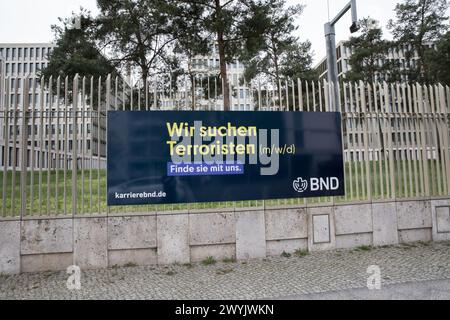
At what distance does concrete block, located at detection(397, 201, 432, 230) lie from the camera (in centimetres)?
727

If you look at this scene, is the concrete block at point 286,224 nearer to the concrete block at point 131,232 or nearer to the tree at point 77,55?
the concrete block at point 131,232

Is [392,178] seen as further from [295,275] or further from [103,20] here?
[103,20]

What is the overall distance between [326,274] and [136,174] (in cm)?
363

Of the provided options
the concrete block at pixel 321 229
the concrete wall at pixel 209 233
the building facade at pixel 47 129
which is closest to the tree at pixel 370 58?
the concrete wall at pixel 209 233

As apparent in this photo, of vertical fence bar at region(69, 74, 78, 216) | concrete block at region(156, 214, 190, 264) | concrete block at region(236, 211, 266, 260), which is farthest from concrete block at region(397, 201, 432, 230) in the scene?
vertical fence bar at region(69, 74, 78, 216)

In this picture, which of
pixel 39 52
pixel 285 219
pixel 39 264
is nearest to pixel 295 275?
pixel 285 219

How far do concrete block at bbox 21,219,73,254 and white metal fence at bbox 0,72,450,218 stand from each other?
21cm

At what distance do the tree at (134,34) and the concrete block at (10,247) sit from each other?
46.5 feet

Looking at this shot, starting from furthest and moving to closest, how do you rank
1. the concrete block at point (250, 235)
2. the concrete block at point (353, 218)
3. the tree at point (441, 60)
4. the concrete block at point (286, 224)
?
1. the tree at point (441, 60)
2. the concrete block at point (353, 218)
3. the concrete block at point (286, 224)
4. the concrete block at point (250, 235)

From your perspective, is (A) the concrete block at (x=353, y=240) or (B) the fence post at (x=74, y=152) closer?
(B) the fence post at (x=74, y=152)

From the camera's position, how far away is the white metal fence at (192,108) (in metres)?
6.10

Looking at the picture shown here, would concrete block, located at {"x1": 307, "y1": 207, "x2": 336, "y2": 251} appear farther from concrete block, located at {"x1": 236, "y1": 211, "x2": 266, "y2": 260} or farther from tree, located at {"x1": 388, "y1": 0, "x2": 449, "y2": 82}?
tree, located at {"x1": 388, "y1": 0, "x2": 449, "y2": 82}

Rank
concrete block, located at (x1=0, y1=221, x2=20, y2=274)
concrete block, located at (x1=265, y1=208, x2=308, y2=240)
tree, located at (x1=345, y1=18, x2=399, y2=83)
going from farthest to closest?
tree, located at (x1=345, y1=18, x2=399, y2=83)
concrete block, located at (x1=265, y1=208, x2=308, y2=240)
concrete block, located at (x1=0, y1=221, x2=20, y2=274)

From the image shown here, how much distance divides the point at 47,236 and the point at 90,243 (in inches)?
28.3
